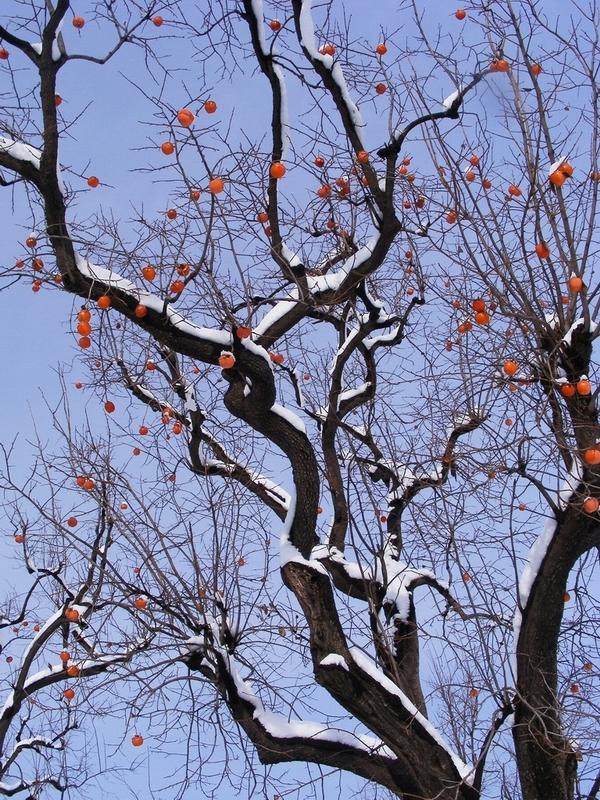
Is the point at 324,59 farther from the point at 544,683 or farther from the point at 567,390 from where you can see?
the point at 544,683

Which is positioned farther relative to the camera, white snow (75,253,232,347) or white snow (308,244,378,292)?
white snow (308,244,378,292)

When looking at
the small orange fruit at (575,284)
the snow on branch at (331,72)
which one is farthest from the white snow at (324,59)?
the small orange fruit at (575,284)

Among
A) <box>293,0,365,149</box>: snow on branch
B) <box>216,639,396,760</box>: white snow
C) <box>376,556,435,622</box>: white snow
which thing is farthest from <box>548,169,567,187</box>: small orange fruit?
<box>216,639,396,760</box>: white snow

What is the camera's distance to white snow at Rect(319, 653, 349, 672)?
3.83 m

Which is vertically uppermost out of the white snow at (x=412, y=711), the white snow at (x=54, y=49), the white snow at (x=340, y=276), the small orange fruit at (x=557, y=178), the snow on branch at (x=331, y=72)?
the snow on branch at (x=331, y=72)

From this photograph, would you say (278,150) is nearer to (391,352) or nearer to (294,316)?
(294,316)

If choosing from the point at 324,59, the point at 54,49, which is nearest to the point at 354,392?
the point at 324,59

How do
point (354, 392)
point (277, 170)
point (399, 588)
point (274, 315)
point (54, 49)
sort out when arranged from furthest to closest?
point (354, 392)
point (399, 588)
point (274, 315)
point (277, 170)
point (54, 49)

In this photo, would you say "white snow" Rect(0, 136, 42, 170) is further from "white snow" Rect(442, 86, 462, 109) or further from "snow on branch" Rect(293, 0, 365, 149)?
"white snow" Rect(442, 86, 462, 109)

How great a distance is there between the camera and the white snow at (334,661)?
383 centimetres

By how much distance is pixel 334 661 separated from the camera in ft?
12.6

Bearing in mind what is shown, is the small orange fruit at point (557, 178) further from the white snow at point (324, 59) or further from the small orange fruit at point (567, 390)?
A: the white snow at point (324, 59)

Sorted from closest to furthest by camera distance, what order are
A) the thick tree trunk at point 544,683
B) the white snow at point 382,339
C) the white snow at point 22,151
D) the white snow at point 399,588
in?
the white snow at point 22,151, the thick tree trunk at point 544,683, the white snow at point 399,588, the white snow at point 382,339

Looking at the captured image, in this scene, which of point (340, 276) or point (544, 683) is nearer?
point (544, 683)
